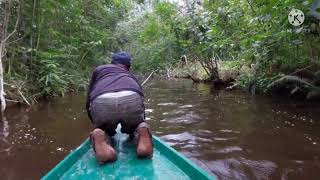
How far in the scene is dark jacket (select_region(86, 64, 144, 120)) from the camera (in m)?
4.11

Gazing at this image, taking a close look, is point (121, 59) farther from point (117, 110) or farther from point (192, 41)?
point (192, 41)

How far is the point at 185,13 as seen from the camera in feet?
54.9

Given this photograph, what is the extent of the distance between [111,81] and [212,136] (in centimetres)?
287

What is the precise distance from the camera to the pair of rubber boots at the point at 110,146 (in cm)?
358

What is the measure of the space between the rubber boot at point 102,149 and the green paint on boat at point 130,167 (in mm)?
69

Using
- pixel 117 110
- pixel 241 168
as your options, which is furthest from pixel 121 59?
pixel 241 168

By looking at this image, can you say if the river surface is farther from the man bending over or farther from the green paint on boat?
the man bending over

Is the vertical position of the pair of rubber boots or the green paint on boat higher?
the pair of rubber boots

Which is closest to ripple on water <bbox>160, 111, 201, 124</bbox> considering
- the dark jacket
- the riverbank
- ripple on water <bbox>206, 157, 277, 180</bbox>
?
the riverbank

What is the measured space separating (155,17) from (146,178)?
21.5 meters

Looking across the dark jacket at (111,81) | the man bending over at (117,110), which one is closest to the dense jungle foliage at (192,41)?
the dark jacket at (111,81)

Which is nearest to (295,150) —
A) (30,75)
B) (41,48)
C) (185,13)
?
(30,75)

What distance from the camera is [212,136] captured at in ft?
21.3

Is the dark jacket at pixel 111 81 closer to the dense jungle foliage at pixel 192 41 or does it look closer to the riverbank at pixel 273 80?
the dense jungle foliage at pixel 192 41
